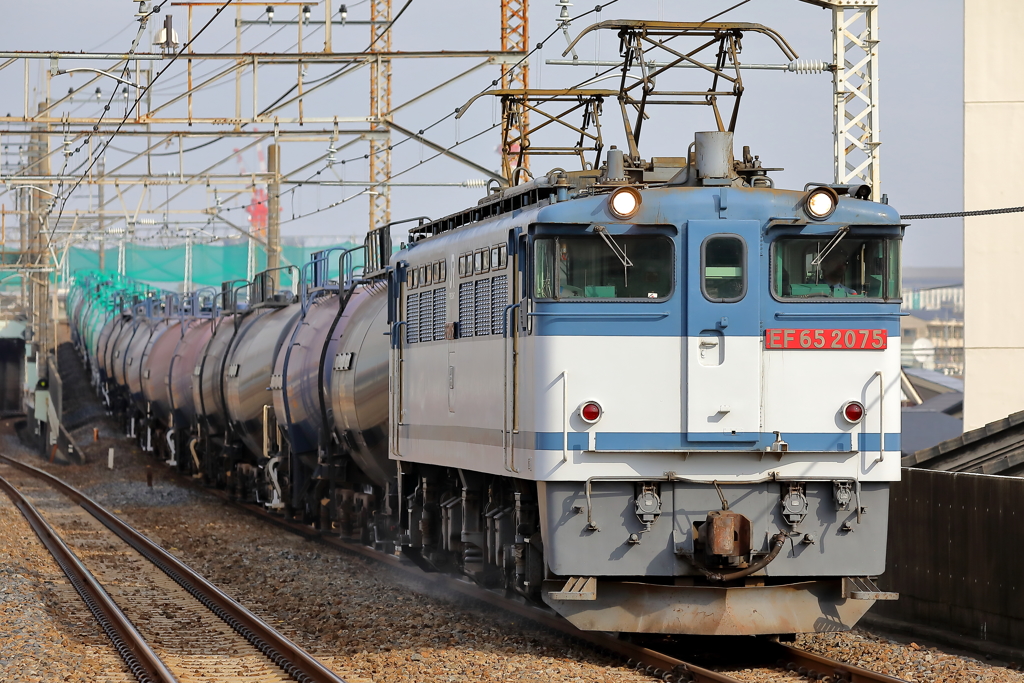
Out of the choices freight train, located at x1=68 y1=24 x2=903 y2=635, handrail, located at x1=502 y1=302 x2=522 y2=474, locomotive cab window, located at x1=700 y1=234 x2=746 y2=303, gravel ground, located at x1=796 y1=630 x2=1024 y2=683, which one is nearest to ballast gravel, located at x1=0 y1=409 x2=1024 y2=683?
gravel ground, located at x1=796 y1=630 x2=1024 y2=683

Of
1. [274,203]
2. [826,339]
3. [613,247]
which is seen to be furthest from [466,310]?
[274,203]

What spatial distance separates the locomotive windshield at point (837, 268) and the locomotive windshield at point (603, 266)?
89cm

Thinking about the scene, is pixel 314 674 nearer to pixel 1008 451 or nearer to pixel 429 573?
pixel 429 573

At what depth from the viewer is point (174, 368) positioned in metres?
34.3

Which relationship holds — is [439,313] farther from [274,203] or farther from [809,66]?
[274,203]

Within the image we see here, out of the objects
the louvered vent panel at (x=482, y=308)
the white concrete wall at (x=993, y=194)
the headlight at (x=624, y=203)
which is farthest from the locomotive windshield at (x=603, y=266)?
the white concrete wall at (x=993, y=194)

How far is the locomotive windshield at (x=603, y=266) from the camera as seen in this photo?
425 inches

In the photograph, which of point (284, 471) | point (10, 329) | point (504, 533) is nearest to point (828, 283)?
point (504, 533)

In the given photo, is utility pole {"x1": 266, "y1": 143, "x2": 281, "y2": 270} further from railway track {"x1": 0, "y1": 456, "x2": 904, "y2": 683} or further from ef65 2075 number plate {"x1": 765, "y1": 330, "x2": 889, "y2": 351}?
ef65 2075 number plate {"x1": 765, "y1": 330, "x2": 889, "y2": 351}

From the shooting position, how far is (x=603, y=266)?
10.9 metres

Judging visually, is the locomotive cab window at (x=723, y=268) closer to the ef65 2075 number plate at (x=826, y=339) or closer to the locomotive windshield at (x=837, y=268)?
the locomotive windshield at (x=837, y=268)

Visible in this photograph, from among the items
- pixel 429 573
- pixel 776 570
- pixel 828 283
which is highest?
pixel 828 283

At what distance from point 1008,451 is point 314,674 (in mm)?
6962

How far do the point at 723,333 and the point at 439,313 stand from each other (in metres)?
3.73
